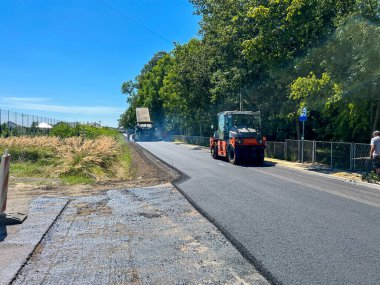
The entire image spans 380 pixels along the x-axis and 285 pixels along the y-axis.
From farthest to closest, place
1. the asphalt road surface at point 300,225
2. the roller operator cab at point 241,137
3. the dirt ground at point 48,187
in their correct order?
the roller operator cab at point 241,137, the dirt ground at point 48,187, the asphalt road surface at point 300,225

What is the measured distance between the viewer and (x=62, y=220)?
761 cm

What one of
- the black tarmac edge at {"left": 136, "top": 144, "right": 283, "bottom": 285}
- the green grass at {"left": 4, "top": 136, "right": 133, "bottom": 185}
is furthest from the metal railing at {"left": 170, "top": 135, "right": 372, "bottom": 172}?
the green grass at {"left": 4, "top": 136, "right": 133, "bottom": 185}

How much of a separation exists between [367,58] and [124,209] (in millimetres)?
10659

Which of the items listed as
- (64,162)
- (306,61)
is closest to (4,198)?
(64,162)

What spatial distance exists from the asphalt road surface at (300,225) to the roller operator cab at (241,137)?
22.3ft

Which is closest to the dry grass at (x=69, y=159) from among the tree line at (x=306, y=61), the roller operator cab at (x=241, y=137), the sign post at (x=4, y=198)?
the roller operator cab at (x=241, y=137)

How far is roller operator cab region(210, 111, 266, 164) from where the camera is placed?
19.9 m

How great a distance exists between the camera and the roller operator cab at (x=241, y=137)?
1986cm

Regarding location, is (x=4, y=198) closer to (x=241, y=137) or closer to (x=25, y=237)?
(x=25, y=237)

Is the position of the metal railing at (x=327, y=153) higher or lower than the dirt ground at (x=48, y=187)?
higher

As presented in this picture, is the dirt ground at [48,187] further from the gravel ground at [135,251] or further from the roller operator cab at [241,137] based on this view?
the roller operator cab at [241,137]

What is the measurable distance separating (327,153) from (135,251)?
15.3 meters

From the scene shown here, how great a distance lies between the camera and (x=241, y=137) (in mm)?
19719

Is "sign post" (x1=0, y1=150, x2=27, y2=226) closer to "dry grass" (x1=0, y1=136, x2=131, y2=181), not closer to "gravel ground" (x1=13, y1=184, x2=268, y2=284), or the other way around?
"gravel ground" (x1=13, y1=184, x2=268, y2=284)
